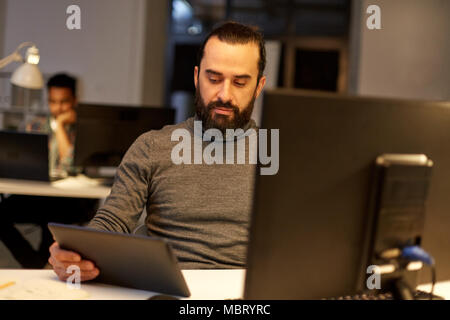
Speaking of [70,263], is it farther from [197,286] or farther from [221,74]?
[221,74]

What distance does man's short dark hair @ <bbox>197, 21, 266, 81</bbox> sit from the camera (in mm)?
1445

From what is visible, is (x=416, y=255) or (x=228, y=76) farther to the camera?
(x=228, y=76)

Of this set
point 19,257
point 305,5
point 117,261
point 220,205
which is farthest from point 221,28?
point 305,5

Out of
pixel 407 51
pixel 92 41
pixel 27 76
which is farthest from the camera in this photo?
pixel 92 41

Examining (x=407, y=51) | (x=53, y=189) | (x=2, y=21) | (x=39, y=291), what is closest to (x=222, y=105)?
(x=39, y=291)

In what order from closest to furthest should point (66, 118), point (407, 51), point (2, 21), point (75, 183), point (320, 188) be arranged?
point (320, 188), point (75, 183), point (66, 118), point (407, 51), point (2, 21)

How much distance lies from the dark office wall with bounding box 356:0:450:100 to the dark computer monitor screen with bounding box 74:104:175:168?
9.63 feet

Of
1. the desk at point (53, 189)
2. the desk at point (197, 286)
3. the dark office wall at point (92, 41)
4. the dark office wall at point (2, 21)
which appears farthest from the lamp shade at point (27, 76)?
the dark office wall at point (2, 21)

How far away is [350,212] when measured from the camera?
A: 758 mm

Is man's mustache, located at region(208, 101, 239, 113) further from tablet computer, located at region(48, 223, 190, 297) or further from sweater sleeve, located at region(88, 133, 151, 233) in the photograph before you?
tablet computer, located at region(48, 223, 190, 297)

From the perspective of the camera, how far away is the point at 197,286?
106cm

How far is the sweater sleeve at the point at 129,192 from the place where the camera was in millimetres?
1337

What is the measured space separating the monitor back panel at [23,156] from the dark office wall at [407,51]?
3374 mm

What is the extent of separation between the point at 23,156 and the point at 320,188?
2.31m
